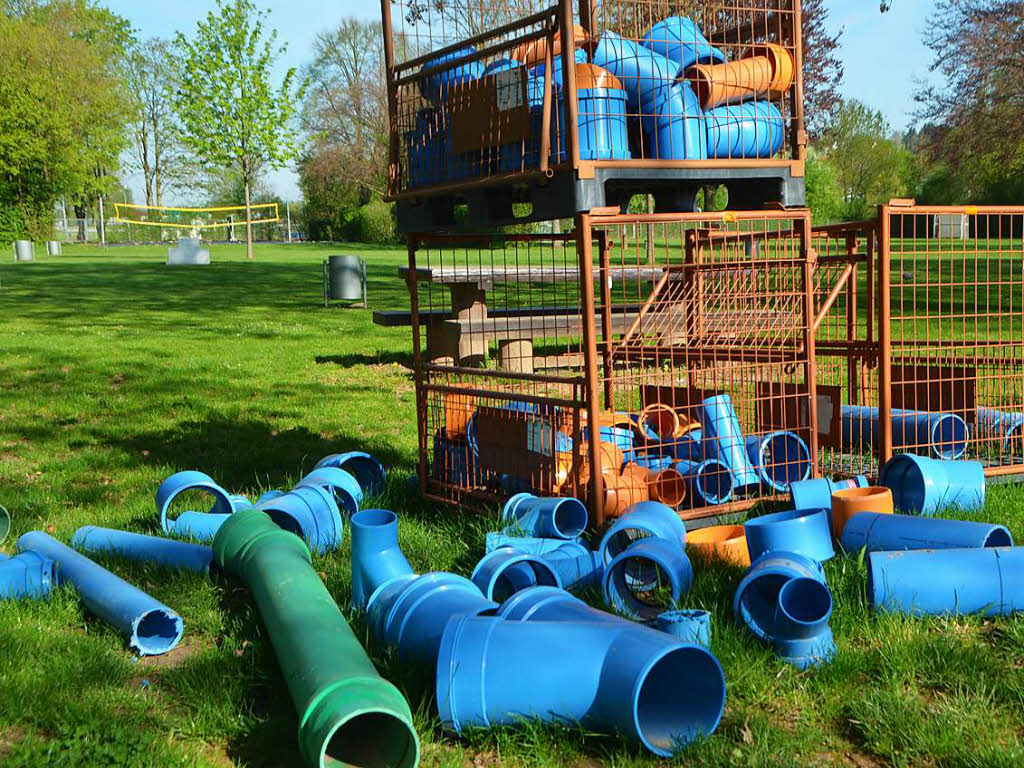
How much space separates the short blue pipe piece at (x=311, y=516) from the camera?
479cm

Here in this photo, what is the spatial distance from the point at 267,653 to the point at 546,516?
57.4 inches

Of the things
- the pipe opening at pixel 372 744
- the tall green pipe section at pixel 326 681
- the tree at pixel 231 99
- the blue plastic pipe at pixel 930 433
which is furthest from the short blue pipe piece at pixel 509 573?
the tree at pixel 231 99

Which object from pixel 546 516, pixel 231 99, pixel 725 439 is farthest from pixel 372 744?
pixel 231 99

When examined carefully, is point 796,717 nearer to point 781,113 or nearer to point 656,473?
point 656,473

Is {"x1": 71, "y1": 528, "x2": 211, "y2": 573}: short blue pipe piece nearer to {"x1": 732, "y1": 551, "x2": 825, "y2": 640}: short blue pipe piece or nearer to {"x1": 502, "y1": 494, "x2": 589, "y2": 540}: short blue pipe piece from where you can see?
{"x1": 502, "y1": 494, "x2": 589, "y2": 540}: short blue pipe piece

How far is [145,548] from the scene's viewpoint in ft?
15.2

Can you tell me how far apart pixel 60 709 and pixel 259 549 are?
3.23 ft

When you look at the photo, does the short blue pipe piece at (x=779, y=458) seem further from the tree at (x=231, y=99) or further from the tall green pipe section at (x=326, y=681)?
the tree at (x=231, y=99)

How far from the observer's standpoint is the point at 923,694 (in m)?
3.20

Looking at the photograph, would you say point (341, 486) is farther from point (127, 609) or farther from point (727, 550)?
point (727, 550)

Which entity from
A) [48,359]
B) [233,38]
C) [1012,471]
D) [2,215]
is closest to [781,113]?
[1012,471]

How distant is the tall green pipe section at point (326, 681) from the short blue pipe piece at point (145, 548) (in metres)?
0.77

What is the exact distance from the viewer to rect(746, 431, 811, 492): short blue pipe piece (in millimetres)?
5156

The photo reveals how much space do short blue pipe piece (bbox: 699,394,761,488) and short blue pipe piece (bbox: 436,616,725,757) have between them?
7.07 ft
